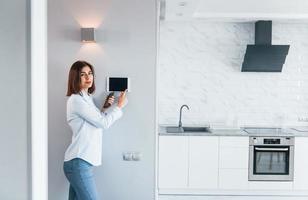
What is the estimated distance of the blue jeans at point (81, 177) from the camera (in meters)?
2.82

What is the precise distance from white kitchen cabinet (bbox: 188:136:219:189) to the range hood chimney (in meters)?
1.24

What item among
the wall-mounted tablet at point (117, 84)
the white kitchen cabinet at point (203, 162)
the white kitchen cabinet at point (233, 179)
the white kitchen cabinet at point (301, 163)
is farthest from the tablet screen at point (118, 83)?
the white kitchen cabinet at point (301, 163)

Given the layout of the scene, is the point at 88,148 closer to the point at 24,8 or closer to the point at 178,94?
the point at 24,8

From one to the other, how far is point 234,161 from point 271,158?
1.56ft

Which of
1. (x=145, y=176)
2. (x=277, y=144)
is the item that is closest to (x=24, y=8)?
(x=145, y=176)

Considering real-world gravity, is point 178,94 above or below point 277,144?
above

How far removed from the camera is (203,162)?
14.4 feet

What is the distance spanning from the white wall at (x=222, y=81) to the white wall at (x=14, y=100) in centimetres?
409

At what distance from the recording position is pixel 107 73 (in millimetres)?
3260

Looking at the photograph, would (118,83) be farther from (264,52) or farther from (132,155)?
(264,52)

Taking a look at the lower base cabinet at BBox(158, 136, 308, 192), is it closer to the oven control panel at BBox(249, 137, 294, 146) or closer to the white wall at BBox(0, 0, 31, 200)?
the oven control panel at BBox(249, 137, 294, 146)

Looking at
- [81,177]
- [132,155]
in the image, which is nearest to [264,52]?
[132,155]

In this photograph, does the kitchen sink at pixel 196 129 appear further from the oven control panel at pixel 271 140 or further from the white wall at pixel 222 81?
the oven control panel at pixel 271 140

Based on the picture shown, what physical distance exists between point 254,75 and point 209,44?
0.80 m
